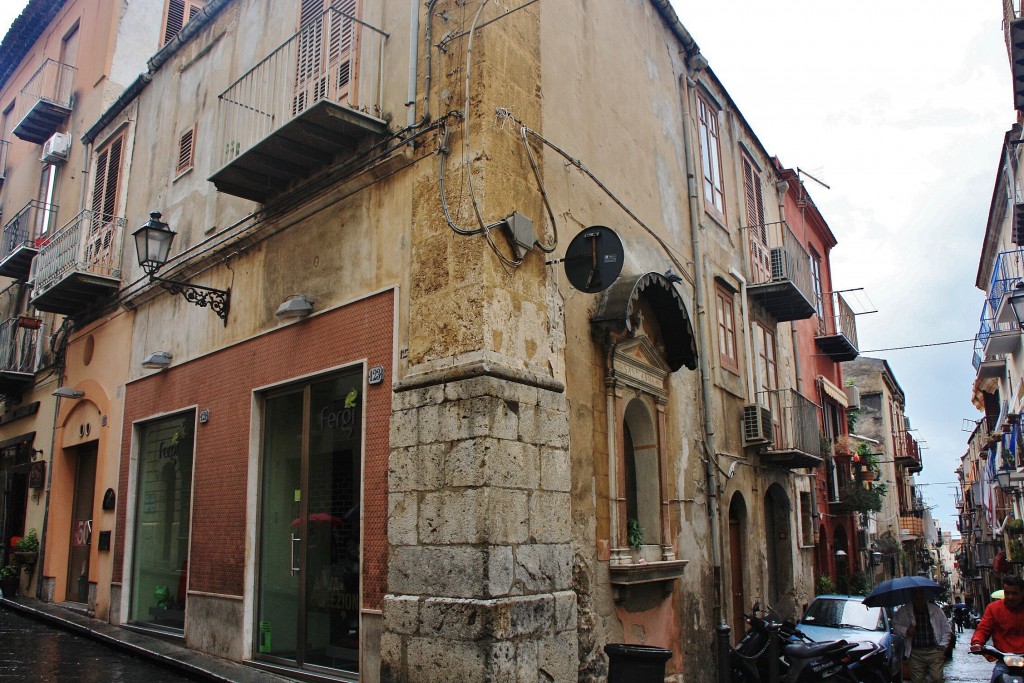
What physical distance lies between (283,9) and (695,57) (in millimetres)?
6293

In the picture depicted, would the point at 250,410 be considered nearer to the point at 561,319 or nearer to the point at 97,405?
the point at 561,319

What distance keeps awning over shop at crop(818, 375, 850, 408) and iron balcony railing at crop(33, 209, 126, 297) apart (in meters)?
15.3

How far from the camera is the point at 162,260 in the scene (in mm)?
9805

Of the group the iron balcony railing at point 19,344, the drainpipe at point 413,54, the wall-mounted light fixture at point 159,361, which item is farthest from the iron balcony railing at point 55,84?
the drainpipe at point 413,54

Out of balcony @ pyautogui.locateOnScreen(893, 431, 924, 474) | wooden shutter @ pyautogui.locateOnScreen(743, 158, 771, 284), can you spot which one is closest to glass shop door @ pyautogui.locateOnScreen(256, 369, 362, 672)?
wooden shutter @ pyautogui.locateOnScreen(743, 158, 771, 284)

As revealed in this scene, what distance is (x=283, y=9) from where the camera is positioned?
10297 millimetres

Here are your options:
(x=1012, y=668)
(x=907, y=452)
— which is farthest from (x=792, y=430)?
(x=907, y=452)

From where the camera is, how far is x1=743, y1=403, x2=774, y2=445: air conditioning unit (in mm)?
12828

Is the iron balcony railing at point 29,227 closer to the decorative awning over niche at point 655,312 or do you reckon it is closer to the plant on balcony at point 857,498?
the decorative awning over niche at point 655,312

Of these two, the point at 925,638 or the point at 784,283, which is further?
the point at 784,283

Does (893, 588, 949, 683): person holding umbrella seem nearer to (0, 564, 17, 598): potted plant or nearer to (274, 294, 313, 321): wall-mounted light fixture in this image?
(274, 294, 313, 321): wall-mounted light fixture

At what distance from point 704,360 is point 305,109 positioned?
639cm

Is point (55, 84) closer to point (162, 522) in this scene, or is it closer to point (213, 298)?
point (213, 298)

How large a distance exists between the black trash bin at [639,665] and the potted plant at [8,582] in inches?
498
